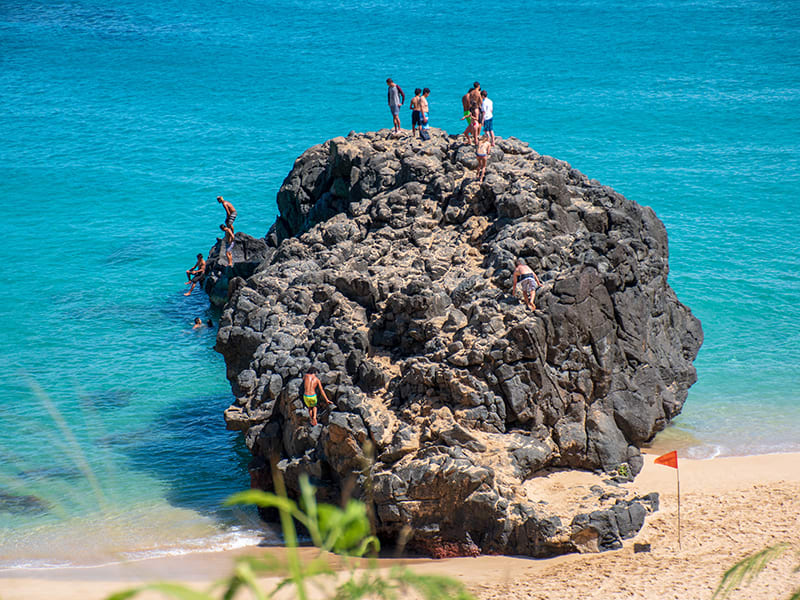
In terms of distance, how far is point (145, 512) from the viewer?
64.2 ft

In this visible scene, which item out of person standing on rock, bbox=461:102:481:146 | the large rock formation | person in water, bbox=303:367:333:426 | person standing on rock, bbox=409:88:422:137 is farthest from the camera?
person standing on rock, bbox=409:88:422:137

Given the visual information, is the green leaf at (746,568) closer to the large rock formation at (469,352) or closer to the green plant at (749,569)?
the green plant at (749,569)

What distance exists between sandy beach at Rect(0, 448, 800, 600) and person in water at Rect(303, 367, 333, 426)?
247 centimetres

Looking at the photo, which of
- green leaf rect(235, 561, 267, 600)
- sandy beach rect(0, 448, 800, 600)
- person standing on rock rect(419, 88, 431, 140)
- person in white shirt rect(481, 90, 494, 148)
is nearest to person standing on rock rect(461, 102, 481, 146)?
person in white shirt rect(481, 90, 494, 148)

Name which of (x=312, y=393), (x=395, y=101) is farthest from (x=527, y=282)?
(x=395, y=101)

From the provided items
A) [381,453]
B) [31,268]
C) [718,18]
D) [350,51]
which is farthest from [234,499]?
[718,18]

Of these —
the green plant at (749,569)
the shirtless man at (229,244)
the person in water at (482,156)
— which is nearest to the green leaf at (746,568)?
the green plant at (749,569)

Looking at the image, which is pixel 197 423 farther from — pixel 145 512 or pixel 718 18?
pixel 718 18

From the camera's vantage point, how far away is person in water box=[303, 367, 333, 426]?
1727 centimetres

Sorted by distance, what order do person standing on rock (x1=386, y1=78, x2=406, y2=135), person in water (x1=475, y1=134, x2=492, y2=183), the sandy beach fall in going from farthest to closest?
person standing on rock (x1=386, y1=78, x2=406, y2=135) < person in water (x1=475, y1=134, x2=492, y2=183) < the sandy beach

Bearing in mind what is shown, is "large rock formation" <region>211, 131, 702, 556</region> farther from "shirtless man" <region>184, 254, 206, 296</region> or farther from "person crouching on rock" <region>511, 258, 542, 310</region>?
"shirtless man" <region>184, 254, 206, 296</region>

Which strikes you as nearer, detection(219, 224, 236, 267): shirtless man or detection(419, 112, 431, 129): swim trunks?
detection(419, 112, 431, 129): swim trunks

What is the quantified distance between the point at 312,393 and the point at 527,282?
453 cm

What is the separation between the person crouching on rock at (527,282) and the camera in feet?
58.2
